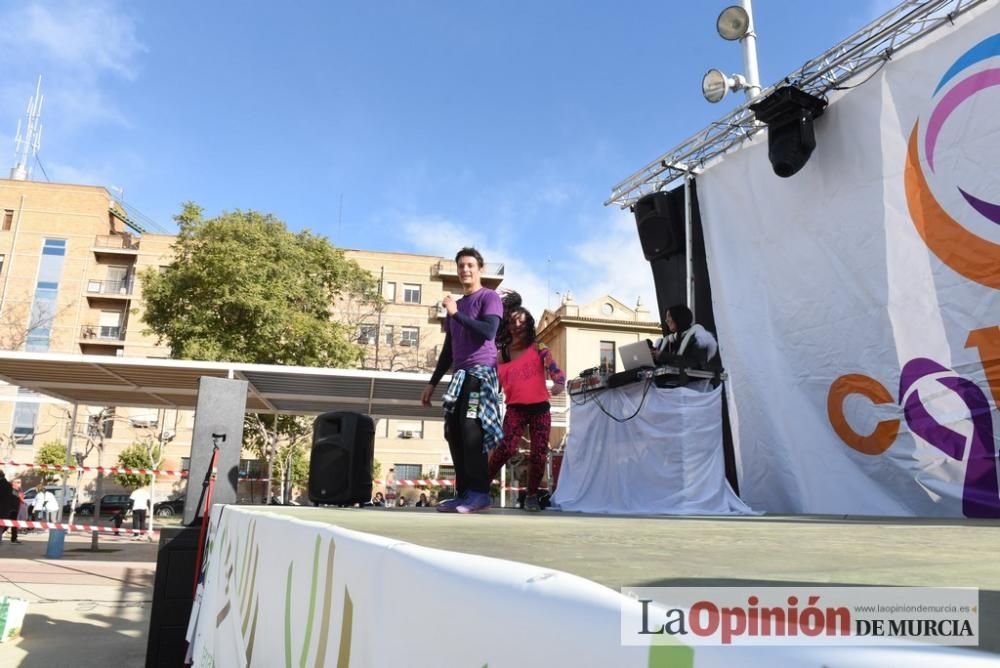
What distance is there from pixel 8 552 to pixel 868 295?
556 inches

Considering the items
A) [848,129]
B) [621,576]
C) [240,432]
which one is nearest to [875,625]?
[621,576]

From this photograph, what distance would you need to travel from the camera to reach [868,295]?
17.5 ft

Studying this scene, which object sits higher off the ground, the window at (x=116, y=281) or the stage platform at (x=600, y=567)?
the window at (x=116, y=281)

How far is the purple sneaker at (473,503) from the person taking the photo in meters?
3.47

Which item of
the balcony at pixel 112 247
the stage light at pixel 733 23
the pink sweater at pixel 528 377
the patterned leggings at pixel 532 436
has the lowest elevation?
the patterned leggings at pixel 532 436

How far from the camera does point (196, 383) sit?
1124 centimetres

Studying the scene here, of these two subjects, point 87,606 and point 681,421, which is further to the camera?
point 87,606

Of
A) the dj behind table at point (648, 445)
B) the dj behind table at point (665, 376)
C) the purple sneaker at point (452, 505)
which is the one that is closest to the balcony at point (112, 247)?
the dj behind table at point (648, 445)

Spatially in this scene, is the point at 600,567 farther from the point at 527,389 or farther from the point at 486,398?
the point at 527,389

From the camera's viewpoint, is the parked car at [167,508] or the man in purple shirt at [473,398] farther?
the parked car at [167,508]

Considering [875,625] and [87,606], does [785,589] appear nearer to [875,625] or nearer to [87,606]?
[875,625]

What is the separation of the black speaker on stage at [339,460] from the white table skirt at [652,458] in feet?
6.74

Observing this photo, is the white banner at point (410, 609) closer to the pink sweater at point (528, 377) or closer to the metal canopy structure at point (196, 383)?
the pink sweater at point (528, 377)

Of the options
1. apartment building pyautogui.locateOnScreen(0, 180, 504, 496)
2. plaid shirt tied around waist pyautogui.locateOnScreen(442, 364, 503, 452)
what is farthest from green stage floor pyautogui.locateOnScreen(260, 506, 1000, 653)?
apartment building pyautogui.locateOnScreen(0, 180, 504, 496)
